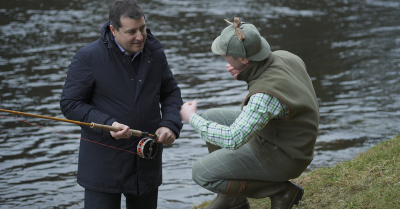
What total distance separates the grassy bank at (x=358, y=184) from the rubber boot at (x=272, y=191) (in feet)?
0.93

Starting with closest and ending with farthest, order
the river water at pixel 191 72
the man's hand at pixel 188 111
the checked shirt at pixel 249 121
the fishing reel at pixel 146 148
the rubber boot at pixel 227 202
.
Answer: the checked shirt at pixel 249 121 < the man's hand at pixel 188 111 < the fishing reel at pixel 146 148 < the rubber boot at pixel 227 202 < the river water at pixel 191 72

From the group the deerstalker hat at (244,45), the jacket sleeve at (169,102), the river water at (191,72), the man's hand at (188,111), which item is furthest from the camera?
the river water at (191,72)

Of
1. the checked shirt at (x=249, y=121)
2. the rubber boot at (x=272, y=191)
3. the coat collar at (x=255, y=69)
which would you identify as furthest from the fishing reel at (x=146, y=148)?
the coat collar at (x=255, y=69)

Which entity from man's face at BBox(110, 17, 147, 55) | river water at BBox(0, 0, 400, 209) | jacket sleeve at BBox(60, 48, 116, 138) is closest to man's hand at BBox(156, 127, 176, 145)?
jacket sleeve at BBox(60, 48, 116, 138)

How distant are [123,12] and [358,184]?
8.08ft

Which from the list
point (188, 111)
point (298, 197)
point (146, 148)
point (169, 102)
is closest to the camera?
point (188, 111)

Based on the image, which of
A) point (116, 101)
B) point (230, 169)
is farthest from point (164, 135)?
point (230, 169)

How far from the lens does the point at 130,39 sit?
359 cm

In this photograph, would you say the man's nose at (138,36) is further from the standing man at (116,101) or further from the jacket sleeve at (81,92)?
the jacket sleeve at (81,92)

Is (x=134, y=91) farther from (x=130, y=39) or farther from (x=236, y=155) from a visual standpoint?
(x=236, y=155)

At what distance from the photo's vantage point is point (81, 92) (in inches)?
141

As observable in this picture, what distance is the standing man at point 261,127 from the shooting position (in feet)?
10.8

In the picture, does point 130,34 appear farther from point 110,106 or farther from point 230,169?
point 230,169

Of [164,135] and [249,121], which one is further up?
[249,121]
